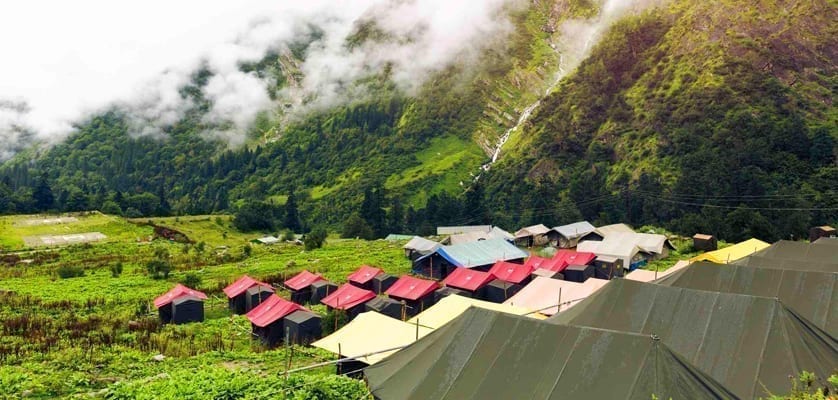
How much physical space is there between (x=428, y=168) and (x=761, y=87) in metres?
77.3

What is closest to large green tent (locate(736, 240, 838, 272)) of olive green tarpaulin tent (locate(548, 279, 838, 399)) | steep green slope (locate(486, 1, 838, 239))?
olive green tarpaulin tent (locate(548, 279, 838, 399))

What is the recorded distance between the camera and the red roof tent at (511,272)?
32.6 m

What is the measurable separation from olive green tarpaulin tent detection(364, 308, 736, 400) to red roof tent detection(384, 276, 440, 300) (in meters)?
16.2

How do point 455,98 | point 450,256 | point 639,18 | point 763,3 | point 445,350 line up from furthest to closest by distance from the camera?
point 455,98
point 639,18
point 763,3
point 450,256
point 445,350

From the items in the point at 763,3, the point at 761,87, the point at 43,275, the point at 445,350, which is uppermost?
the point at 763,3

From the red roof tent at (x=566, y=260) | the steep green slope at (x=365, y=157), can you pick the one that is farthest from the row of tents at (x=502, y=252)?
the steep green slope at (x=365, y=157)

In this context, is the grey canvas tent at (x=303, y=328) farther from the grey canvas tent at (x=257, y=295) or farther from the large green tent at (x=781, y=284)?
the large green tent at (x=781, y=284)

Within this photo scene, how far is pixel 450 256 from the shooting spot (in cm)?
4091

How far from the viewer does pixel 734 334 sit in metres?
12.9

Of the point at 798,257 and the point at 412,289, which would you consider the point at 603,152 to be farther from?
the point at 412,289

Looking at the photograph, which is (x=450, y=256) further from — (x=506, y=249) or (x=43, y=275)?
(x=43, y=275)

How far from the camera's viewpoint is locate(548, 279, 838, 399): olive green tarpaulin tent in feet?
39.2

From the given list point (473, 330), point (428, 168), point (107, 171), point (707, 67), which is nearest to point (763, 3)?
point (707, 67)

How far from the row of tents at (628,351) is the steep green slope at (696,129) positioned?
54.6m
